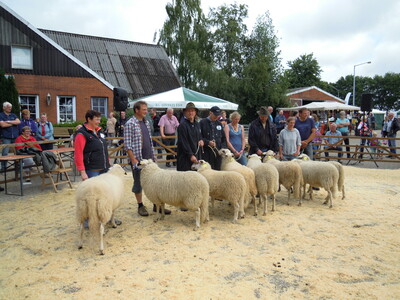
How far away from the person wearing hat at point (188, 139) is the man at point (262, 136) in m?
1.52

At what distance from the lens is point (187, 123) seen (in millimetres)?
5598

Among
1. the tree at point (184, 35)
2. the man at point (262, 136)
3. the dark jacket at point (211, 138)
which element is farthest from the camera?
the tree at point (184, 35)

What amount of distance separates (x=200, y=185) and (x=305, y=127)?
3.78m

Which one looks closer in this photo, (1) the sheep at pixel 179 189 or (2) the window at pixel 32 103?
(1) the sheep at pixel 179 189

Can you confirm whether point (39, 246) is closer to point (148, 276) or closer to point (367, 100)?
point (148, 276)

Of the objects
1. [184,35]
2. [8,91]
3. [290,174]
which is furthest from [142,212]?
[184,35]

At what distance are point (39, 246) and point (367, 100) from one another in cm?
1552

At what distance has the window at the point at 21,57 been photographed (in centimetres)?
1717

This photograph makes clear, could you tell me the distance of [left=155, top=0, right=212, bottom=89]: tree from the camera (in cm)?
2764

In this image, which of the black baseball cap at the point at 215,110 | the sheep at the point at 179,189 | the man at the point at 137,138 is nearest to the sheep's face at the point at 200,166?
the sheep at the point at 179,189

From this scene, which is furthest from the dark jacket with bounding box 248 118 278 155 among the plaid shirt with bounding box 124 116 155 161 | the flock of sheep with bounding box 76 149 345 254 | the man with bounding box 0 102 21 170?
the man with bounding box 0 102 21 170

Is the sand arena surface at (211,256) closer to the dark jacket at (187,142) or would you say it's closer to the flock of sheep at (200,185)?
the flock of sheep at (200,185)

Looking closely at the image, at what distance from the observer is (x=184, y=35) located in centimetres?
2788

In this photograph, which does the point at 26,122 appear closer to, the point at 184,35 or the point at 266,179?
the point at 266,179
